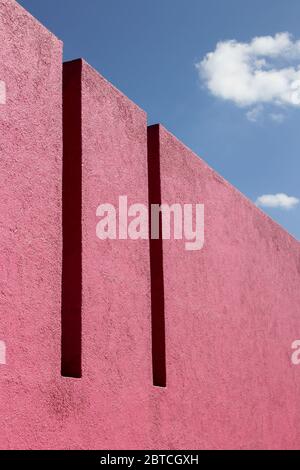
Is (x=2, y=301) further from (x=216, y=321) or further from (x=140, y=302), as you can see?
(x=216, y=321)

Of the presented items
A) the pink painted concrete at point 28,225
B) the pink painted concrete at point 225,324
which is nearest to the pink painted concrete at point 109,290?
the pink painted concrete at point 28,225

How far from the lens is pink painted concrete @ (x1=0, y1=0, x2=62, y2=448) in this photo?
4094 millimetres

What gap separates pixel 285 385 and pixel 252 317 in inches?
62.8

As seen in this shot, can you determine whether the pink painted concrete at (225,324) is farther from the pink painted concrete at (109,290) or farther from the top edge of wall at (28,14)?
the top edge of wall at (28,14)

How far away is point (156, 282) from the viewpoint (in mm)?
6008

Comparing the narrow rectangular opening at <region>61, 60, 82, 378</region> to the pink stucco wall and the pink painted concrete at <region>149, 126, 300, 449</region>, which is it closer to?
the pink stucco wall

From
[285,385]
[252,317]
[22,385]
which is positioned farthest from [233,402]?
[22,385]

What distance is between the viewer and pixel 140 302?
18.2 ft

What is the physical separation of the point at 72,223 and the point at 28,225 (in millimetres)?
583

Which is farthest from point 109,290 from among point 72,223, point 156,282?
point 156,282

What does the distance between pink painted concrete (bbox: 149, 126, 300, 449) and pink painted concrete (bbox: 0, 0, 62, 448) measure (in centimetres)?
157

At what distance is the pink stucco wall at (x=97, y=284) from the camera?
13.9ft

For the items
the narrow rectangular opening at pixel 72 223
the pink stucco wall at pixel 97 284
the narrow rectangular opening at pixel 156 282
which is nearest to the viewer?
the pink stucco wall at pixel 97 284

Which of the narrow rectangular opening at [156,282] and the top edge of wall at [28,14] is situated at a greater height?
the top edge of wall at [28,14]
